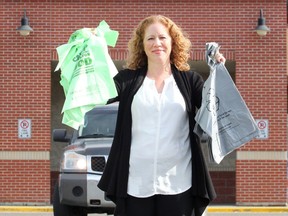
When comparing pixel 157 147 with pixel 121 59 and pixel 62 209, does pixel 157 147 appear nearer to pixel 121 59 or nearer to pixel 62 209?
pixel 62 209

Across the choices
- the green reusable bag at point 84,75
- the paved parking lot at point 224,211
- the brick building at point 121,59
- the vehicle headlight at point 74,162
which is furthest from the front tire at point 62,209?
the brick building at point 121,59

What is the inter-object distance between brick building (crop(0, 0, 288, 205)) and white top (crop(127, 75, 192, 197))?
1176 centimetres

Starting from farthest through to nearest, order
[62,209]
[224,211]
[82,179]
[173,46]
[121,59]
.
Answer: [121,59], [224,211], [62,209], [82,179], [173,46]

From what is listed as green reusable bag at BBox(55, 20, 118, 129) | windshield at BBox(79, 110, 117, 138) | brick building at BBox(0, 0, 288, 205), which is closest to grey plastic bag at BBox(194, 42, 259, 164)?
green reusable bag at BBox(55, 20, 118, 129)

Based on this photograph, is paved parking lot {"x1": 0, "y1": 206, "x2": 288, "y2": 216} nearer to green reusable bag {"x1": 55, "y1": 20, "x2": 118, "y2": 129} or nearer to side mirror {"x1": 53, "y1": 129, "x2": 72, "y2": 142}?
side mirror {"x1": 53, "y1": 129, "x2": 72, "y2": 142}

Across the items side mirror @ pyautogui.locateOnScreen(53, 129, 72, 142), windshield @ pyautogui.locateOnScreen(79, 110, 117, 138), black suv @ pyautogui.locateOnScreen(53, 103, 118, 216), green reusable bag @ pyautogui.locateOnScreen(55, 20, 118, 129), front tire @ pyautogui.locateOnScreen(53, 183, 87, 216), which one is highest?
green reusable bag @ pyautogui.locateOnScreen(55, 20, 118, 129)

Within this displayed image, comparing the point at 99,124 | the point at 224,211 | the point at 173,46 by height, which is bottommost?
the point at 224,211

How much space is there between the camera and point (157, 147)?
443 cm

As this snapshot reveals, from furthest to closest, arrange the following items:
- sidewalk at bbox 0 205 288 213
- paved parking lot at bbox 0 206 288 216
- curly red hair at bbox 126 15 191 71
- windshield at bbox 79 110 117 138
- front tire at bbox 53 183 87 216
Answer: sidewalk at bbox 0 205 288 213, paved parking lot at bbox 0 206 288 216, windshield at bbox 79 110 117 138, front tire at bbox 53 183 87 216, curly red hair at bbox 126 15 191 71

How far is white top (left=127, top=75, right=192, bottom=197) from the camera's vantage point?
4.43m

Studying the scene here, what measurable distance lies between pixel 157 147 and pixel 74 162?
559 cm

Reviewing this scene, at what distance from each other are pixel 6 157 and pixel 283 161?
229 inches

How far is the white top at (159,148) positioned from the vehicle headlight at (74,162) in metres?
5.41

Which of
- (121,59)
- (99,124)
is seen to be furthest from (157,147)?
(121,59)
